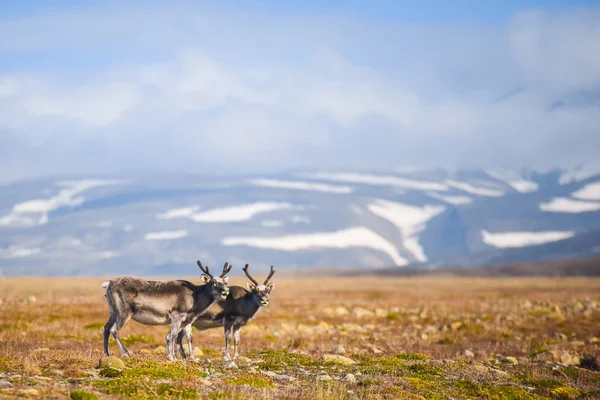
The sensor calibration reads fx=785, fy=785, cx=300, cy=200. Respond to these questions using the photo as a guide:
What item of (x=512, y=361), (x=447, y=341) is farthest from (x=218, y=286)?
(x=447, y=341)

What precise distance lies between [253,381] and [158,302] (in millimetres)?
6790

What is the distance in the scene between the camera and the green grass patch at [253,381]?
21.2 metres

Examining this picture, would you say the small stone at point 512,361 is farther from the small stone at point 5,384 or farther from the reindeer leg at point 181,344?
the small stone at point 5,384

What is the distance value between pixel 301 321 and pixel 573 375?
2739cm

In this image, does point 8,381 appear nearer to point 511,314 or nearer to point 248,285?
point 248,285

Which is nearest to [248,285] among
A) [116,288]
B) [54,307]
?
[116,288]

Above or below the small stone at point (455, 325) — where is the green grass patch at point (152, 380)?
above

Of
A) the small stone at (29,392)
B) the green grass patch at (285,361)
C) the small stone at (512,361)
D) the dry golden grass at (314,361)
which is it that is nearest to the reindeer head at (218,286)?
the dry golden grass at (314,361)

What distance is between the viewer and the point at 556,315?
6138 centimetres

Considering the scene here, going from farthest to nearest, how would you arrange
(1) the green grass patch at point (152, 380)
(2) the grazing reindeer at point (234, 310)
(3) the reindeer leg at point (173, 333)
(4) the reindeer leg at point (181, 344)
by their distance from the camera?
(2) the grazing reindeer at point (234, 310), (4) the reindeer leg at point (181, 344), (3) the reindeer leg at point (173, 333), (1) the green grass patch at point (152, 380)

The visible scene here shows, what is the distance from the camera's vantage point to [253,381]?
21438mm

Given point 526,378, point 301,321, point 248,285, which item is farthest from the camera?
point 301,321

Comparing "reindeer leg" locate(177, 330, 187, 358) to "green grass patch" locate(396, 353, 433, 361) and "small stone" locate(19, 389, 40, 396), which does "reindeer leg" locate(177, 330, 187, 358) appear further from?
"small stone" locate(19, 389, 40, 396)

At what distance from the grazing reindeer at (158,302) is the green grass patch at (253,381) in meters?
4.42
